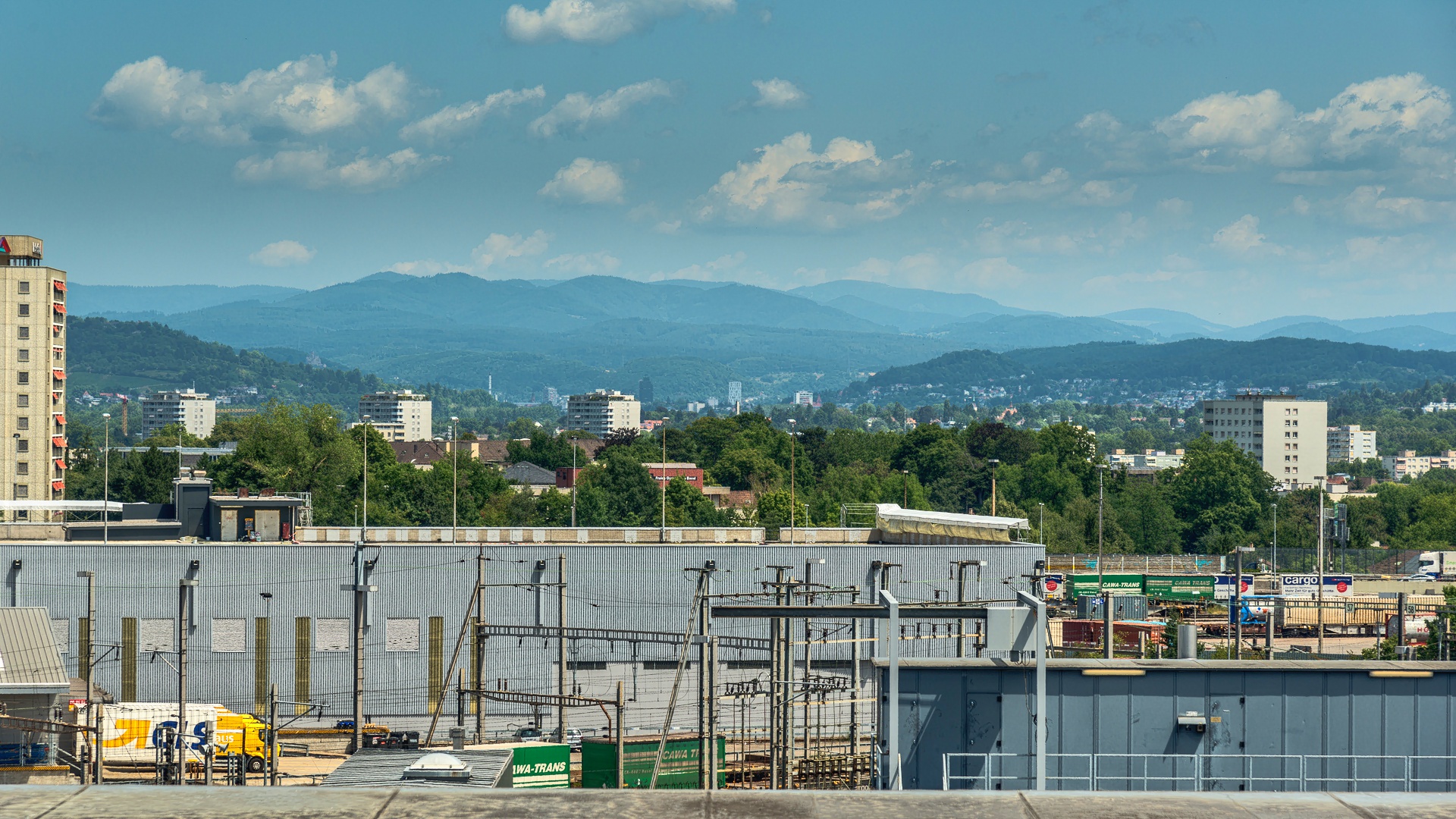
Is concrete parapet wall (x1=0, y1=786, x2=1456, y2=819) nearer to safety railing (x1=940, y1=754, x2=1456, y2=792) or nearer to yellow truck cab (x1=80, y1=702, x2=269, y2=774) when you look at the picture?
safety railing (x1=940, y1=754, x2=1456, y2=792)

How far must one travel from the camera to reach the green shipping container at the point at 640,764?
31.2 meters

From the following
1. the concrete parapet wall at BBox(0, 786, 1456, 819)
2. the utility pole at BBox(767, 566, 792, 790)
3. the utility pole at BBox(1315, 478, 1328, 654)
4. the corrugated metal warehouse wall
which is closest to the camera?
the concrete parapet wall at BBox(0, 786, 1456, 819)

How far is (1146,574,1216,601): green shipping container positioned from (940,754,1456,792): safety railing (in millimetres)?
44029

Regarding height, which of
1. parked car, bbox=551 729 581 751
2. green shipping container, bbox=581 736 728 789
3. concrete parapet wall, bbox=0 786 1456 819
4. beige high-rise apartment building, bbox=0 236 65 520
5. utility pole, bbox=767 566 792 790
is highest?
beige high-rise apartment building, bbox=0 236 65 520

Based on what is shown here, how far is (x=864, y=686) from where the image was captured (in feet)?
166

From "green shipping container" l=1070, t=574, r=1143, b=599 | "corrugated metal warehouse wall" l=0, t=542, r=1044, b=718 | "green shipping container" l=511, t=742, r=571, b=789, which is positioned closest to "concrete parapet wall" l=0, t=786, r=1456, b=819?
"green shipping container" l=511, t=742, r=571, b=789

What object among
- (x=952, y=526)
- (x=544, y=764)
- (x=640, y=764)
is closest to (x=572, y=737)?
(x=640, y=764)

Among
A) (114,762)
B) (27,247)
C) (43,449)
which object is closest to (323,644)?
(114,762)

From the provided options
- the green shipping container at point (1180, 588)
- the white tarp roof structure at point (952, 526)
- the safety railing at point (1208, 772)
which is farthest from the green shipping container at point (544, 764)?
the green shipping container at point (1180, 588)

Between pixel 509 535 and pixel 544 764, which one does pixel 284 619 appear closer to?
pixel 509 535

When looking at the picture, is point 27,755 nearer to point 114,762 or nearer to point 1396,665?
point 114,762

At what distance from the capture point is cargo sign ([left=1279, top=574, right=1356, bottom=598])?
69.0 metres

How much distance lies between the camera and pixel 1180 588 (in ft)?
218

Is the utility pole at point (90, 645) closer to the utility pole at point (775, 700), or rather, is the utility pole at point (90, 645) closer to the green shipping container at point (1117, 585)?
the utility pole at point (775, 700)
